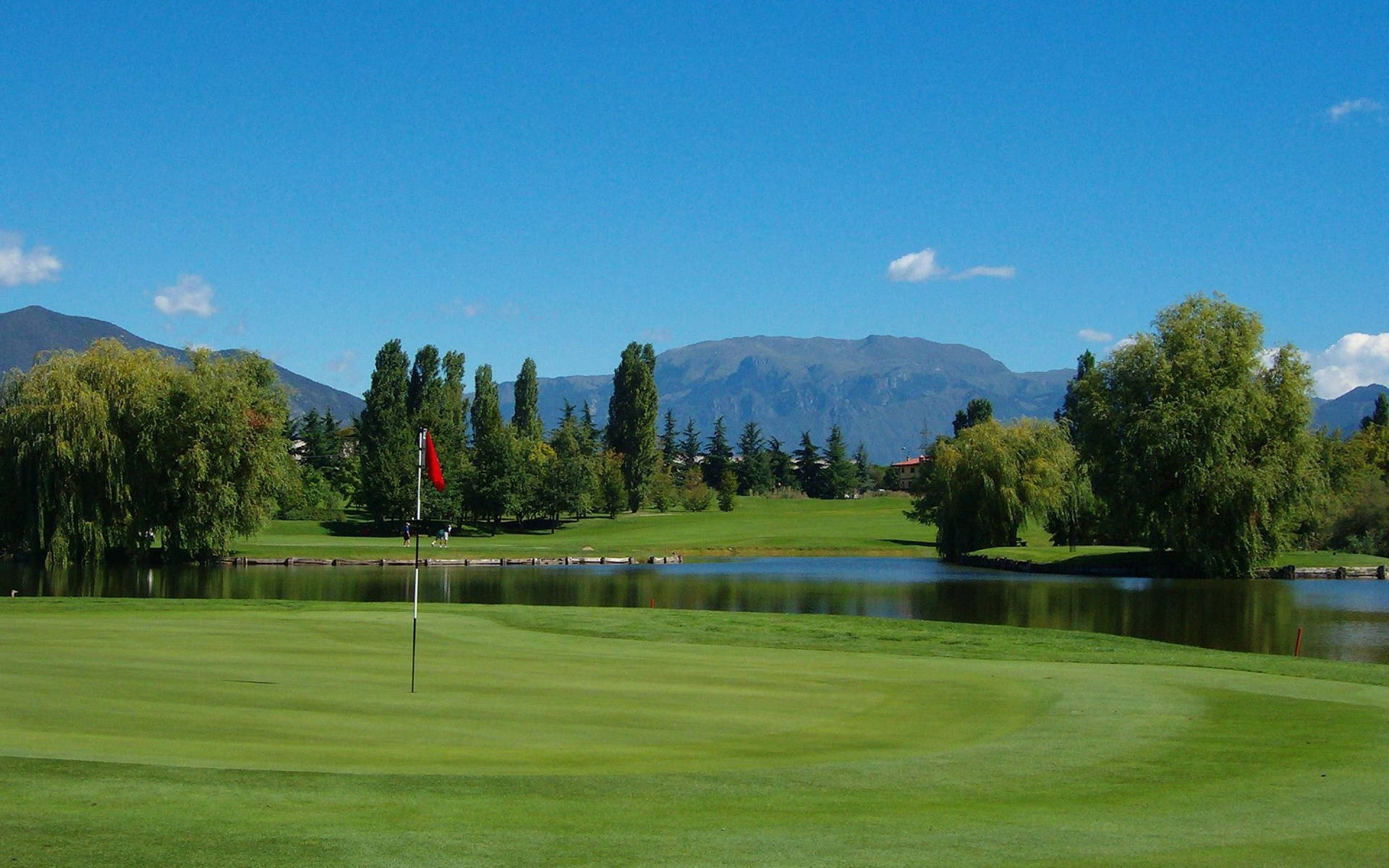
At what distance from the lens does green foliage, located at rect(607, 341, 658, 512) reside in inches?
4729

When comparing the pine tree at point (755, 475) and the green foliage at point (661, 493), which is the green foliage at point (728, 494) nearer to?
the green foliage at point (661, 493)

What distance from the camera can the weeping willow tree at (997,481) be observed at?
7800 centimetres

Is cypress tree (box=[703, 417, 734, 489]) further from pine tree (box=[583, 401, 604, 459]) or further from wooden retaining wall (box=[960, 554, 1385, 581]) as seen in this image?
wooden retaining wall (box=[960, 554, 1385, 581])

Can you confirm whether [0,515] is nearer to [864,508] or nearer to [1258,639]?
[1258,639]

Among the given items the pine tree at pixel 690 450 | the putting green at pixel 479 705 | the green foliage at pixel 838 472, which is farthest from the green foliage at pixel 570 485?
the putting green at pixel 479 705

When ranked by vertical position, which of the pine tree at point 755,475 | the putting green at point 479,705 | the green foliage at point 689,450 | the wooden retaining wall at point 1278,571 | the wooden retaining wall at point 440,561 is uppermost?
the green foliage at point 689,450

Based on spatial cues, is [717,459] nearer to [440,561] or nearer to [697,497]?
[697,497]

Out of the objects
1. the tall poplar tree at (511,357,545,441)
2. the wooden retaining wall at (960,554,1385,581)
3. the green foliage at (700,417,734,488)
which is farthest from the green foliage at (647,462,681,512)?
the wooden retaining wall at (960,554,1385,581)

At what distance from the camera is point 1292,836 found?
348 inches

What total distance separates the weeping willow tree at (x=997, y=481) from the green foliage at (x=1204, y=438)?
1246cm

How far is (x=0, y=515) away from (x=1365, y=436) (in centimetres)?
10157

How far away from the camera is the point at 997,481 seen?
78000mm

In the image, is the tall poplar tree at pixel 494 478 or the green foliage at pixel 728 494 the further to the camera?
the green foliage at pixel 728 494

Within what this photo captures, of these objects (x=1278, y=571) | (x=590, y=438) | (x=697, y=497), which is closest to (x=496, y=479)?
(x=697, y=497)
